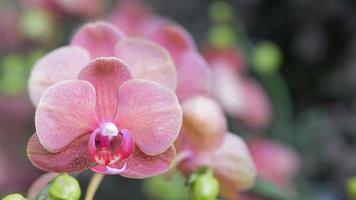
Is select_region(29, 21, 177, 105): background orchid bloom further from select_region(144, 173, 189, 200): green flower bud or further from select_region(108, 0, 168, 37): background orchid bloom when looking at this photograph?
select_region(144, 173, 189, 200): green flower bud

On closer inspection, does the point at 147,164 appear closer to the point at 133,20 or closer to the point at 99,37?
the point at 99,37

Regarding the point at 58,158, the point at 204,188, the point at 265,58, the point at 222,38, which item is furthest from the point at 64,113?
the point at 265,58

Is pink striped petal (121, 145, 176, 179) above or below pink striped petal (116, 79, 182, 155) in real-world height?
below

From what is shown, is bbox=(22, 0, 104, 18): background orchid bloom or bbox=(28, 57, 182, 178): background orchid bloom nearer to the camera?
bbox=(28, 57, 182, 178): background orchid bloom

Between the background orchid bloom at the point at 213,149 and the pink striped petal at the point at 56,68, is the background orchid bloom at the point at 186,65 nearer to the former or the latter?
the background orchid bloom at the point at 213,149

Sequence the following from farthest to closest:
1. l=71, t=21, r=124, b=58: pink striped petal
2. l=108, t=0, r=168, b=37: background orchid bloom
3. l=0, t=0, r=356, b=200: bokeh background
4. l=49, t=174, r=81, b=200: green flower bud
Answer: l=0, t=0, r=356, b=200: bokeh background < l=108, t=0, r=168, b=37: background orchid bloom < l=71, t=21, r=124, b=58: pink striped petal < l=49, t=174, r=81, b=200: green flower bud

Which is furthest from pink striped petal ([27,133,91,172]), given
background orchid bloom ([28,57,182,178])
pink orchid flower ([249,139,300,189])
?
pink orchid flower ([249,139,300,189])
